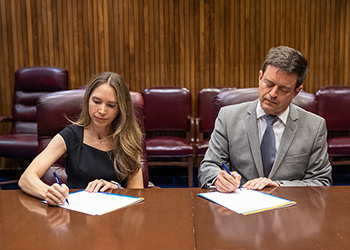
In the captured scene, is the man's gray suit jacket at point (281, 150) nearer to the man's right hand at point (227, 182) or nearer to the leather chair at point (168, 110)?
the man's right hand at point (227, 182)

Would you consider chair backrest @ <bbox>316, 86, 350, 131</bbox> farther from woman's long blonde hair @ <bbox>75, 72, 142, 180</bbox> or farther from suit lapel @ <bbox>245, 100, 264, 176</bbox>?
woman's long blonde hair @ <bbox>75, 72, 142, 180</bbox>

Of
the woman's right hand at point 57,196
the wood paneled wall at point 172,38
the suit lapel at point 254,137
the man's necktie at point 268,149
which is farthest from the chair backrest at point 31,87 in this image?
the woman's right hand at point 57,196

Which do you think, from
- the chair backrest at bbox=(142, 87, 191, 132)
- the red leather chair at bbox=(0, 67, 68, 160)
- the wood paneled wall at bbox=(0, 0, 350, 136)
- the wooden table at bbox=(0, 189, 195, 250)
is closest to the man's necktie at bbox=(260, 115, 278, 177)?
the wooden table at bbox=(0, 189, 195, 250)

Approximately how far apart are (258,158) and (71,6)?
401 centimetres

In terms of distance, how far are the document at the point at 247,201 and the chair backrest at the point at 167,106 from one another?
10.3ft

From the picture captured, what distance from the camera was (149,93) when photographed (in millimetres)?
4762

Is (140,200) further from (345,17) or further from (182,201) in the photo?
(345,17)

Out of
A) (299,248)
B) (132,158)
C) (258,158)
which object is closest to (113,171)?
(132,158)

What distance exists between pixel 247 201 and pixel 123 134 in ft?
2.95

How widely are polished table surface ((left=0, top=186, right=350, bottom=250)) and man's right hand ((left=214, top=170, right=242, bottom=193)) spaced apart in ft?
0.47

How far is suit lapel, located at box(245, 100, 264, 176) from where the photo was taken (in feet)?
6.73

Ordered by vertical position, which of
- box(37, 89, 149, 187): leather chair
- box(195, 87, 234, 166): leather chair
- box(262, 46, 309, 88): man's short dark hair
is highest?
box(262, 46, 309, 88): man's short dark hair

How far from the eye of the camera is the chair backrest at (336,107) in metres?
4.65

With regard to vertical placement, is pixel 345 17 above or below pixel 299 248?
above
